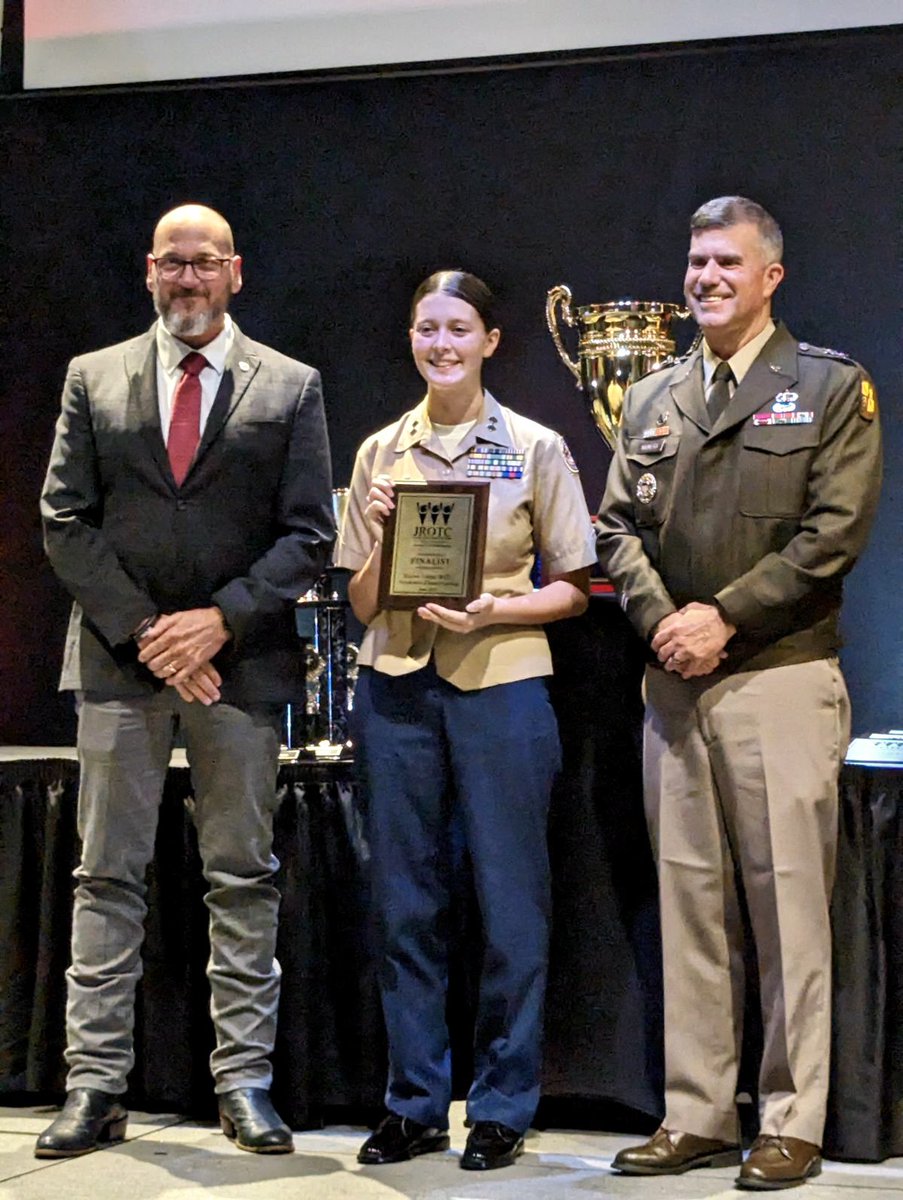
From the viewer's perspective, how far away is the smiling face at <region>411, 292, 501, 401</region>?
2873mm

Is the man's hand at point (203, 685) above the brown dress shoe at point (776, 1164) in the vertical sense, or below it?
above

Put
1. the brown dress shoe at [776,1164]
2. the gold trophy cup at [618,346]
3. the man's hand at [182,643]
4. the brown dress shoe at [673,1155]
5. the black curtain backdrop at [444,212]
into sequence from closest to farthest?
the brown dress shoe at [776,1164]
the brown dress shoe at [673,1155]
the man's hand at [182,643]
the gold trophy cup at [618,346]
the black curtain backdrop at [444,212]

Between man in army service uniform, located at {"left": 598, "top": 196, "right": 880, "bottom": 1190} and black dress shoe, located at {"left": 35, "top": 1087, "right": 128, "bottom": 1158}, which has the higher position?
man in army service uniform, located at {"left": 598, "top": 196, "right": 880, "bottom": 1190}

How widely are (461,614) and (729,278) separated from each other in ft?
2.43

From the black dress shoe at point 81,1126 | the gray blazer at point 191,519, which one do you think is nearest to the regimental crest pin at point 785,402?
the gray blazer at point 191,519

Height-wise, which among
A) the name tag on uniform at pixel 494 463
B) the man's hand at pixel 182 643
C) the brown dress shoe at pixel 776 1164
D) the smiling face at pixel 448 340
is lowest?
the brown dress shoe at pixel 776 1164

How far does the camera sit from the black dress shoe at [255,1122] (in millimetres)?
2891

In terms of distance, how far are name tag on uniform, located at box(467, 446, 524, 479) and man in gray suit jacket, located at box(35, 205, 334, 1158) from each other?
303mm

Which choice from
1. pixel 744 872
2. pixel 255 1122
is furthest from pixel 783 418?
pixel 255 1122

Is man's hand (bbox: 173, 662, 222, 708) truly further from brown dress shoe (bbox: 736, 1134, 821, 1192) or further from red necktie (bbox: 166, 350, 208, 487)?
brown dress shoe (bbox: 736, 1134, 821, 1192)

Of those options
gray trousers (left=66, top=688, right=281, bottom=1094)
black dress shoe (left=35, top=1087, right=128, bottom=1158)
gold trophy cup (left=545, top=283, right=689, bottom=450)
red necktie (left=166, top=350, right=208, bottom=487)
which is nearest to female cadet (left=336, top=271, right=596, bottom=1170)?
gray trousers (left=66, top=688, right=281, bottom=1094)

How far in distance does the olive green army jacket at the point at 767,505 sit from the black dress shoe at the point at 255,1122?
43.3 inches

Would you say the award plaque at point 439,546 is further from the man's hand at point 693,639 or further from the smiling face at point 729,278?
the smiling face at point 729,278

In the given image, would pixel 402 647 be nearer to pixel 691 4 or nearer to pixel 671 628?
pixel 671 628
